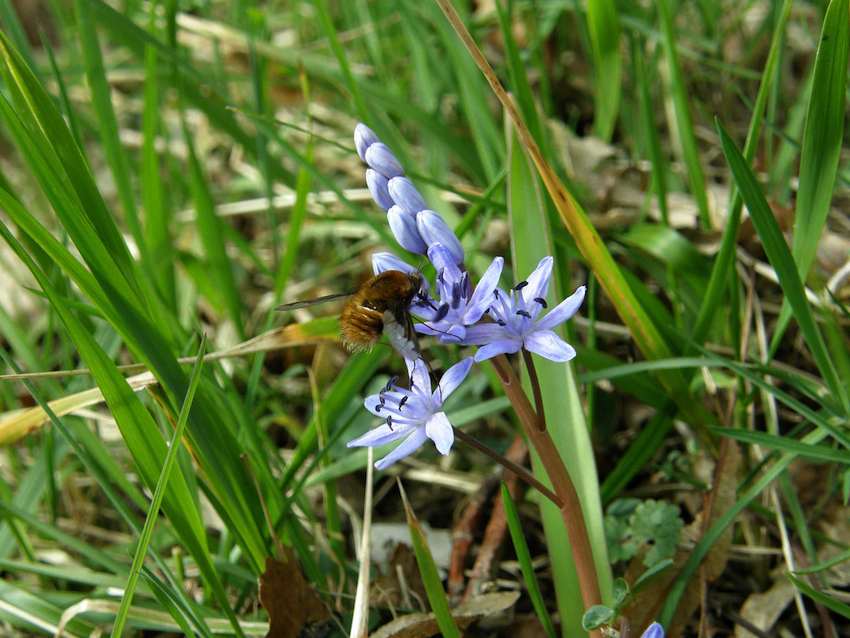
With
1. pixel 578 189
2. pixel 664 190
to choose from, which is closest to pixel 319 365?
pixel 578 189

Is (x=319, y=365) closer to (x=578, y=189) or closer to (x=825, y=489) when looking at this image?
(x=578, y=189)

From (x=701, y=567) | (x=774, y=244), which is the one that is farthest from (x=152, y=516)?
(x=774, y=244)

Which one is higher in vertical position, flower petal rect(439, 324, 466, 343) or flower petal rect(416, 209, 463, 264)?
flower petal rect(416, 209, 463, 264)

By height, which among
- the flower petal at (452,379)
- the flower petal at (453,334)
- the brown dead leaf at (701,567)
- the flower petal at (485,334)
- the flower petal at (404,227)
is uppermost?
the flower petal at (404,227)

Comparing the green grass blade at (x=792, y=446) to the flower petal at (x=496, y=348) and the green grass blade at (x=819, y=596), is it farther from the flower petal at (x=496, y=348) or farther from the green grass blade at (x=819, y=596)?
the flower petal at (x=496, y=348)

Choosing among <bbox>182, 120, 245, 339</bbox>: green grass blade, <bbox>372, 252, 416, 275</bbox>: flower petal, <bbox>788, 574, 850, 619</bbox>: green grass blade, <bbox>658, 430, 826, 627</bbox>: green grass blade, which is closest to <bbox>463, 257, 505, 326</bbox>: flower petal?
<bbox>372, 252, 416, 275</bbox>: flower petal

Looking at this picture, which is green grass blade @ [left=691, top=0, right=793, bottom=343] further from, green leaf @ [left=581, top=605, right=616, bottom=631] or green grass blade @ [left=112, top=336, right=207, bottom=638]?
green grass blade @ [left=112, top=336, right=207, bottom=638]

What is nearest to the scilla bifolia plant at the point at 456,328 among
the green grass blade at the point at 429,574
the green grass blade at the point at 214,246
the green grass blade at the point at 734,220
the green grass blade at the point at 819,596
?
the green grass blade at the point at 429,574
